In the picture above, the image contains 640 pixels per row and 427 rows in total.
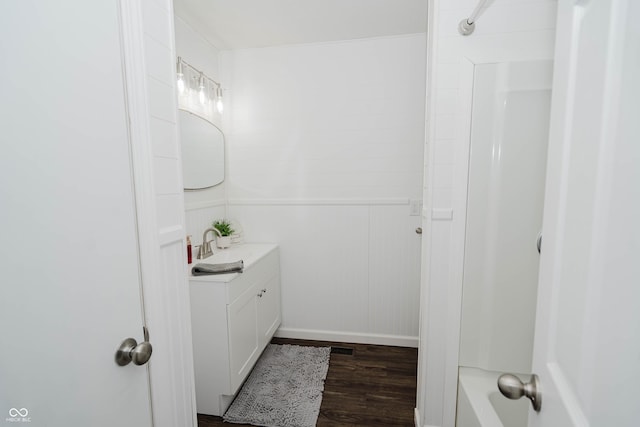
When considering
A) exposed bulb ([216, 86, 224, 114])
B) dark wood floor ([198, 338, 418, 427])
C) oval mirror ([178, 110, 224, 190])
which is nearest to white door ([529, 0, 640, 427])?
dark wood floor ([198, 338, 418, 427])

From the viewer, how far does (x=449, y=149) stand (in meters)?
1.42

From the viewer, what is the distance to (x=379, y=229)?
8.16 ft

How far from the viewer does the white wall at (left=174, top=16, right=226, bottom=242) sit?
6.76 feet

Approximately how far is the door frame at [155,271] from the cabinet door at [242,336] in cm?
66

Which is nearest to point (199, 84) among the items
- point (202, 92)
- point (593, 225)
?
point (202, 92)

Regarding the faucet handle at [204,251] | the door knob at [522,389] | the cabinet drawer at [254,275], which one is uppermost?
the door knob at [522,389]

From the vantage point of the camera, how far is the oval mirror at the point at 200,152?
2051 mm

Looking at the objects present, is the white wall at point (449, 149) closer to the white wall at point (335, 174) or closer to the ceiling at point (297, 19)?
the ceiling at point (297, 19)

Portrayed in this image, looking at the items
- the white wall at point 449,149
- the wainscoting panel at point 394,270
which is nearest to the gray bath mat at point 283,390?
the wainscoting panel at point 394,270

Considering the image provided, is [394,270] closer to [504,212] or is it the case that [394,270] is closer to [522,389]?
[504,212]

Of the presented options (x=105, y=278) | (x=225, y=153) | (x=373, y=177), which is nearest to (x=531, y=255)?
(x=373, y=177)

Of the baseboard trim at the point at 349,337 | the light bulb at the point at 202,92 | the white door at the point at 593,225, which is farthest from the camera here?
the baseboard trim at the point at 349,337

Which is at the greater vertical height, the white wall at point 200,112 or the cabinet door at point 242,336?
the white wall at point 200,112

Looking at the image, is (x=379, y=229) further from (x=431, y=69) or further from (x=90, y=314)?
(x=90, y=314)
